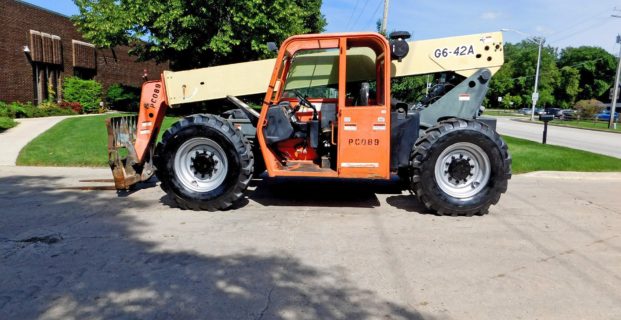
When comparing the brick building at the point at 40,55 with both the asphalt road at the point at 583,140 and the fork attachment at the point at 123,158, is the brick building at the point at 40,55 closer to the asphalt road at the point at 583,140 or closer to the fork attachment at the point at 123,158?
the fork attachment at the point at 123,158

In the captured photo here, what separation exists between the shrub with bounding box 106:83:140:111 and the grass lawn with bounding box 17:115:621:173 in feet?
47.6

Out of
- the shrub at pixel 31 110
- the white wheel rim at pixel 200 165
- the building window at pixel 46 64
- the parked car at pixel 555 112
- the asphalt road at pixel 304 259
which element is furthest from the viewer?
the parked car at pixel 555 112

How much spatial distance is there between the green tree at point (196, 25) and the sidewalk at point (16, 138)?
19.3 feet

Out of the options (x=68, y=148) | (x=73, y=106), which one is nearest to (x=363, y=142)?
(x=68, y=148)

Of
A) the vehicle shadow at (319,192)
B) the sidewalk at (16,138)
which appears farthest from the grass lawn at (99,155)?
the vehicle shadow at (319,192)

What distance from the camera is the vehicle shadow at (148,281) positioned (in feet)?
11.0

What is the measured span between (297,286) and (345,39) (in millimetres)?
3528

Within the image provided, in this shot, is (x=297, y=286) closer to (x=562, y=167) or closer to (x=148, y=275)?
(x=148, y=275)

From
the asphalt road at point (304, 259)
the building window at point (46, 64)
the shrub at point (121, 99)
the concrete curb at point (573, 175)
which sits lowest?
the asphalt road at point (304, 259)

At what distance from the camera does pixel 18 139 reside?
1312 cm

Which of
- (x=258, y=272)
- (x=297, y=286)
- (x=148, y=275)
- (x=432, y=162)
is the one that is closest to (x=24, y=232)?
(x=148, y=275)

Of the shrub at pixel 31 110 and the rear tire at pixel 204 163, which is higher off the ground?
the shrub at pixel 31 110

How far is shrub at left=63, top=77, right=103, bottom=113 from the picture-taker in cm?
2495

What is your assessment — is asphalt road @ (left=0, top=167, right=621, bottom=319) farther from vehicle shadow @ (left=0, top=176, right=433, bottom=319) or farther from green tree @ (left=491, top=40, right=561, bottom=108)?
green tree @ (left=491, top=40, right=561, bottom=108)
